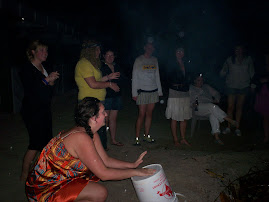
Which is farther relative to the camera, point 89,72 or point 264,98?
point 264,98

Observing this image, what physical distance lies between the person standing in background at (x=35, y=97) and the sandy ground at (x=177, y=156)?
700 mm

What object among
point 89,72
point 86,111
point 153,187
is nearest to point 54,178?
point 86,111

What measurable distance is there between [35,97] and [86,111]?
55.4 inches

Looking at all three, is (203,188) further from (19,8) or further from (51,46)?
(51,46)

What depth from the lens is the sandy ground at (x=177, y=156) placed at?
3.25 m

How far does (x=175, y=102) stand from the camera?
4.89 m

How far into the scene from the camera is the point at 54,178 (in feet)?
7.44

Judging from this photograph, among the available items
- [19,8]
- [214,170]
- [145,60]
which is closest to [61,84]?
[19,8]

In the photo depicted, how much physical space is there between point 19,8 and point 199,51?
7.10 m

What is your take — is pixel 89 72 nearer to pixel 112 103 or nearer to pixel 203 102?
pixel 112 103

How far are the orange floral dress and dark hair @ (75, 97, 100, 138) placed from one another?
0.77 ft

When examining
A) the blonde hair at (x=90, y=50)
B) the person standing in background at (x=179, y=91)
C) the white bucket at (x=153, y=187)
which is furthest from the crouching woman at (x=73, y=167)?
the person standing in background at (x=179, y=91)

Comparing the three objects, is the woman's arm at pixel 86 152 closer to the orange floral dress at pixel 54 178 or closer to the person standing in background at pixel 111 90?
the orange floral dress at pixel 54 178

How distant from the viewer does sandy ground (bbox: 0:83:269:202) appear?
3.25 m
